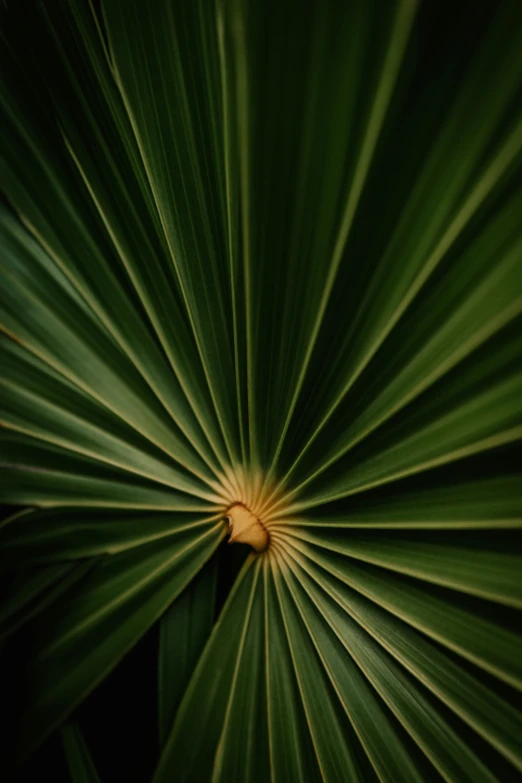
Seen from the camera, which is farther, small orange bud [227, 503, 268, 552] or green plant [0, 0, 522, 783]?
small orange bud [227, 503, 268, 552]

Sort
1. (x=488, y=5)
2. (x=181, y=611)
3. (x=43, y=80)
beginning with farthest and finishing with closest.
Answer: (x=181, y=611), (x=43, y=80), (x=488, y=5)

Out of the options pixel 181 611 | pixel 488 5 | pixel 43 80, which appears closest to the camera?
pixel 488 5

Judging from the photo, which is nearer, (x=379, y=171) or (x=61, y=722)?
(x=379, y=171)

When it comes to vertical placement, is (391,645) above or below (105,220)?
below

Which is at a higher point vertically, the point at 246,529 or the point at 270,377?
the point at 270,377

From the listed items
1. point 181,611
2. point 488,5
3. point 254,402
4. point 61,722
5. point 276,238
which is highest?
point 488,5

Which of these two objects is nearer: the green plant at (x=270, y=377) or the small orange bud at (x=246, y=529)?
the green plant at (x=270, y=377)

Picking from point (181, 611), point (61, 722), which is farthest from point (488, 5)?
point (61, 722)

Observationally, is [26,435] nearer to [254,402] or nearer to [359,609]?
[254,402]
